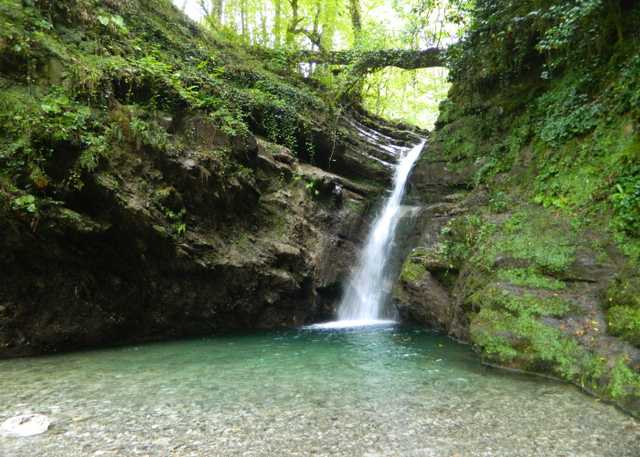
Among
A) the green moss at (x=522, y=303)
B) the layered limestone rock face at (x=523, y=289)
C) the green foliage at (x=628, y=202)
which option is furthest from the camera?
the green moss at (x=522, y=303)

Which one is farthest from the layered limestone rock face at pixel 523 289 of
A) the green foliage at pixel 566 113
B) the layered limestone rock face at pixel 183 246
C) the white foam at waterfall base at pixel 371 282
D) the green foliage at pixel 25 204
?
the green foliage at pixel 25 204

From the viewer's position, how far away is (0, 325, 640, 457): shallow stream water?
3352mm

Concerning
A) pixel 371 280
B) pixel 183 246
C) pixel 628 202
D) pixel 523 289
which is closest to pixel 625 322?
pixel 523 289

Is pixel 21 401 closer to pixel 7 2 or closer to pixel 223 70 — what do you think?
pixel 7 2

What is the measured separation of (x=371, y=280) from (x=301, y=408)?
7.98 meters

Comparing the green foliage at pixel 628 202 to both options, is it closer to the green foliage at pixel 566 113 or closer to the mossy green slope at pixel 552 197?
the mossy green slope at pixel 552 197

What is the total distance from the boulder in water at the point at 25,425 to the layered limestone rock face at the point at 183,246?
12.4 feet

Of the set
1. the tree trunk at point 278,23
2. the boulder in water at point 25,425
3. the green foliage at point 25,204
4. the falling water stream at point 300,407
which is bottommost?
the falling water stream at point 300,407

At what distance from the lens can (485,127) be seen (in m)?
11.5

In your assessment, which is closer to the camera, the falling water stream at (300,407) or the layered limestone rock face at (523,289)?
the falling water stream at (300,407)

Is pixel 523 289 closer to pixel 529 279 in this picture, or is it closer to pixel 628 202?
pixel 529 279

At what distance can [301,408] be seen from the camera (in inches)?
167

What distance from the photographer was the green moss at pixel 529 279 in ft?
21.8

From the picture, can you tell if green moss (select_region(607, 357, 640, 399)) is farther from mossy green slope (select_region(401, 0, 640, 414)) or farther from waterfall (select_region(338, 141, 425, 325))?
waterfall (select_region(338, 141, 425, 325))
